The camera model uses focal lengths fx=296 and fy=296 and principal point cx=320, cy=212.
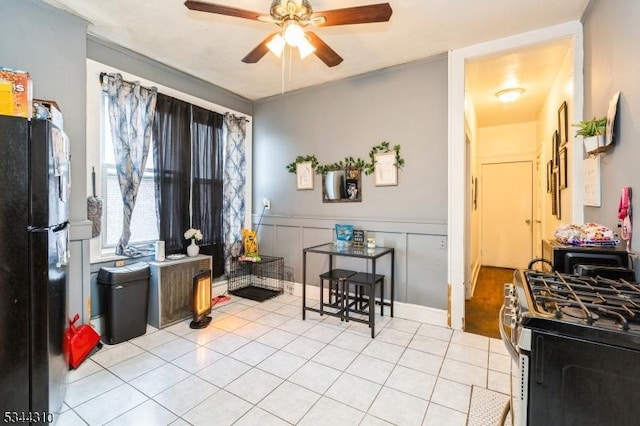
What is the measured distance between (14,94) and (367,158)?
290 cm

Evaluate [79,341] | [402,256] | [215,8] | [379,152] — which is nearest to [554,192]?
[402,256]

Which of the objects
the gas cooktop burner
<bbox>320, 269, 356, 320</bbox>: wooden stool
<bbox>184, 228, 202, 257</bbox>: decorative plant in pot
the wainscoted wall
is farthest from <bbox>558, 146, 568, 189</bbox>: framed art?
<bbox>184, 228, 202, 257</bbox>: decorative plant in pot

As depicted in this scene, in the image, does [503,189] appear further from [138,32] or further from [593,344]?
[138,32]

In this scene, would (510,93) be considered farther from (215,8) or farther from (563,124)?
(215,8)

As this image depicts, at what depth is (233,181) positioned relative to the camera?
13.5ft

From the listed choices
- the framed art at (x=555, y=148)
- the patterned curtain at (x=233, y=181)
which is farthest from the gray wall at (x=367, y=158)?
the framed art at (x=555, y=148)

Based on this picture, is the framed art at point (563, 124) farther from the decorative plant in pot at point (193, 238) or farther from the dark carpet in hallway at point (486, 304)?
the decorative plant in pot at point (193, 238)

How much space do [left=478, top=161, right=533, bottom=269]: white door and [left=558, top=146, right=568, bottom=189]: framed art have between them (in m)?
2.74

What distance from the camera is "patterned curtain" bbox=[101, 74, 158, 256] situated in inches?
111

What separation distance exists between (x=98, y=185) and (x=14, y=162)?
145 centimetres

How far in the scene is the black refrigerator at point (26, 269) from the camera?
1405 mm

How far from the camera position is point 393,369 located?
7.42 feet

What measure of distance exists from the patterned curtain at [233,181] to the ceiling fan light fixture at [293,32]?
2.33 meters

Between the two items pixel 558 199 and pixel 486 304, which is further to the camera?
pixel 486 304
